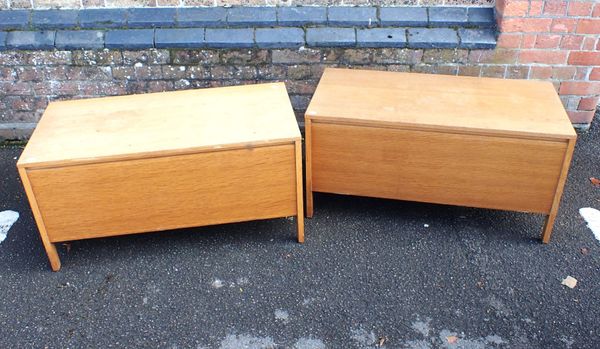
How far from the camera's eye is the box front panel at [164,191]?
2828mm

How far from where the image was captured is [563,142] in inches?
113

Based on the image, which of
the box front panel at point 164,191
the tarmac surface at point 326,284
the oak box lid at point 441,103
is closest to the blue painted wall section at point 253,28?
the oak box lid at point 441,103

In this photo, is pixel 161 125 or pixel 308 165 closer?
pixel 161 125

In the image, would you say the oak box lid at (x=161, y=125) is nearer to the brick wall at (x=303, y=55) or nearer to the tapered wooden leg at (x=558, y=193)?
the brick wall at (x=303, y=55)

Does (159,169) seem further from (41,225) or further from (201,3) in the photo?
(201,3)

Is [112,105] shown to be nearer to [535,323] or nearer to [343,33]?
[343,33]

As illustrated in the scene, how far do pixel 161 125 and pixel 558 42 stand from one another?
2435mm

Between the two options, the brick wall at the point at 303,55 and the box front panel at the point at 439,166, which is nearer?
the box front panel at the point at 439,166

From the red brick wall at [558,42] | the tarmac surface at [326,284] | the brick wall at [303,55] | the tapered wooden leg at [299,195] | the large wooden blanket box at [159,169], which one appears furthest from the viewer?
the brick wall at [303,55]

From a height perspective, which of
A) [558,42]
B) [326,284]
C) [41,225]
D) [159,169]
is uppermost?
[558,42]

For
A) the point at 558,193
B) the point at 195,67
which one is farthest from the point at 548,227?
the point at 195,67

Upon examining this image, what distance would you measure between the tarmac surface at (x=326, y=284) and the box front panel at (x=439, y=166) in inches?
9.6

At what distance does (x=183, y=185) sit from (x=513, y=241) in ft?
5.64

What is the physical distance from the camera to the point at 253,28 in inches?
149
